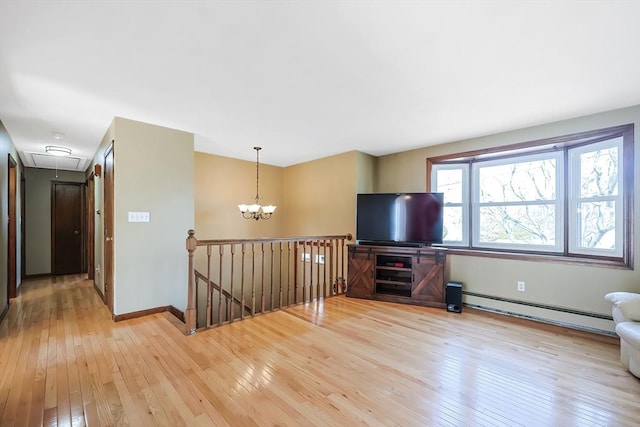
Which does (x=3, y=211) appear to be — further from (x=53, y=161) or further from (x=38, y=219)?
(x=38, y=219)

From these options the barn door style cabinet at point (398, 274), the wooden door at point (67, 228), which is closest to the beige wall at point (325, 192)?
the barn door style cabinet at point (398, 274)

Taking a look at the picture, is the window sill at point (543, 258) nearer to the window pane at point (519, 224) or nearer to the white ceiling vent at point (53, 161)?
the window pane at point (519, 224)

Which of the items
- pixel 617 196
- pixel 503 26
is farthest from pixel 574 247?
pixel 503 26

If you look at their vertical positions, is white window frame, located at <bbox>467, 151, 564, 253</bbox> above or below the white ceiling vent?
below

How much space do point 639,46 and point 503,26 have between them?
3.54 feet

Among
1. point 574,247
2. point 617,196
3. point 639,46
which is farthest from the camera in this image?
point 574,247

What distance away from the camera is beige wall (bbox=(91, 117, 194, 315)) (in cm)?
325

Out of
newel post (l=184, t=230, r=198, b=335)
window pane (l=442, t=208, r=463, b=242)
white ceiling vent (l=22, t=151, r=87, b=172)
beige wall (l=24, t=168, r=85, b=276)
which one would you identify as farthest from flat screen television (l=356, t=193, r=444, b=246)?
beige wall (l=24, t=168, r=85, b=276)

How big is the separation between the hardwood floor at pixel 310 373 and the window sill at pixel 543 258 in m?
0.77

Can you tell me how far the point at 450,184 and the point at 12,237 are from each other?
21.3ft

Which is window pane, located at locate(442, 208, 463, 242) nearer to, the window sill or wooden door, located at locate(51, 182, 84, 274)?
the window sill

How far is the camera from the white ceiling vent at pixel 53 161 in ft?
16.4

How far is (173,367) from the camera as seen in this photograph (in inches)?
88.7

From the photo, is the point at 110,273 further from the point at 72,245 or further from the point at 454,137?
the point at 454,137
